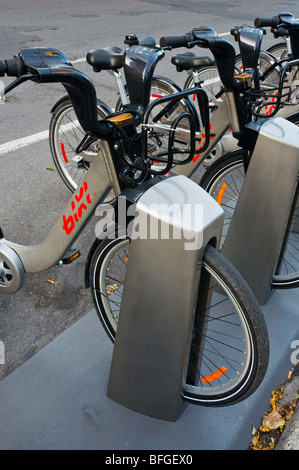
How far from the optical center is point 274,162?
Answer: 2.44 m

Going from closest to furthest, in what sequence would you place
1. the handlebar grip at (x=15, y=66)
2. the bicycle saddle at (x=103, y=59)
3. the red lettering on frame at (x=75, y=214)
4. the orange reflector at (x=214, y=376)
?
the handlebar grip at (x=15, y=66)
the red lettering on frame at (x=75, y=214)
the orange reflector at (x=214, y=376)
the bicycle saddle at (x=103, y=59)

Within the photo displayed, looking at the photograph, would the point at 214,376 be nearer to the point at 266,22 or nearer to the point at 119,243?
the point at 119,243

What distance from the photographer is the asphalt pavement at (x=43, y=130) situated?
9.26 feet

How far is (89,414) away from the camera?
7.20 feet

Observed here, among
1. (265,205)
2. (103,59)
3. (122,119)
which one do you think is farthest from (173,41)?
(265,205)

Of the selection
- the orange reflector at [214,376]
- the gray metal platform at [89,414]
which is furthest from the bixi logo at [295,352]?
the orange reflector at [214,376]

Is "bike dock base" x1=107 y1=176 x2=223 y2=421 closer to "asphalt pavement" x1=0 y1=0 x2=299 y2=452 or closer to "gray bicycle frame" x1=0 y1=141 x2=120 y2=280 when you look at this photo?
"gray bicycle frame" x1=0 y1=141 x2=120 y2=280

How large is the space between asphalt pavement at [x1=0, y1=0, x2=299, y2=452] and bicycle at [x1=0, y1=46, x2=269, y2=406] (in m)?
0.34

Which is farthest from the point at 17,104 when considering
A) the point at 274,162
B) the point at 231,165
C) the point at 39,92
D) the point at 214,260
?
the point at 214,260

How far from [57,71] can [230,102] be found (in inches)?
53.5

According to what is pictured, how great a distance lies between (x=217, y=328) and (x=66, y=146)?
216 centimetres

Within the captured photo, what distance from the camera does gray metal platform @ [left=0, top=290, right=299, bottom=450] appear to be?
2092 mm

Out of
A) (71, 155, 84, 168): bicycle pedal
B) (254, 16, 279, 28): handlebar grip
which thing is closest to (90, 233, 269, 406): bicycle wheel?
(71, 155, 84, 168): bicycle pedal

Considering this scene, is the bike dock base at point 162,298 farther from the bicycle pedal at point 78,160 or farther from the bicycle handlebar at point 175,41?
the bicycle pedal at point 78,160
